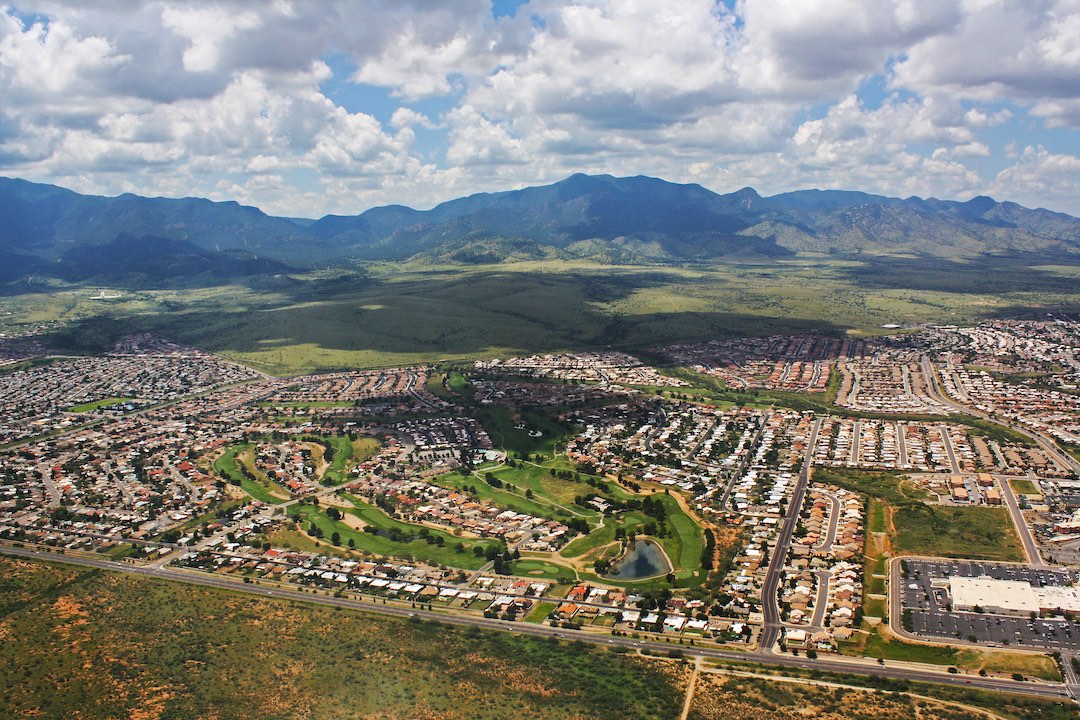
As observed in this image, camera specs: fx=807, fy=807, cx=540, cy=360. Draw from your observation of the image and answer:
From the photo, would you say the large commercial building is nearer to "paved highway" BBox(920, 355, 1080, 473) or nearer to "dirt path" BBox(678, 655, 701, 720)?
"dirt path" BBox(678, 655, 701, 720)

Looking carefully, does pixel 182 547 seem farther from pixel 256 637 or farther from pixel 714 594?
pixel 714 594

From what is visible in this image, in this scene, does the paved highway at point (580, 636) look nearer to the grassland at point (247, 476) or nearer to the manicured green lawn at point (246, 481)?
the manicured green lawn at point (246, 481)

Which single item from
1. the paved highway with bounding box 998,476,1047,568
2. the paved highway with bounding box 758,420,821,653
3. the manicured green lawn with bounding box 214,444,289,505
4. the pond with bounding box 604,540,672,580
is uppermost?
the paved highway with bounding box 998,476,1047,568

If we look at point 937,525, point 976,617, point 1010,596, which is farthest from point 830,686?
point 937,525

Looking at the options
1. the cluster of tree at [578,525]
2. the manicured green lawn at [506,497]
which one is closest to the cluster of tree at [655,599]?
the cluster of tree at [578,525]

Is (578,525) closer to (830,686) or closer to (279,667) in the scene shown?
(830,686)

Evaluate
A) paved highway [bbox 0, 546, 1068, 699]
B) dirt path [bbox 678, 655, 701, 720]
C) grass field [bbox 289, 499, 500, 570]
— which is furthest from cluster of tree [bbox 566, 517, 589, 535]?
dirt path [bbox 678, 655, 701, 720]
